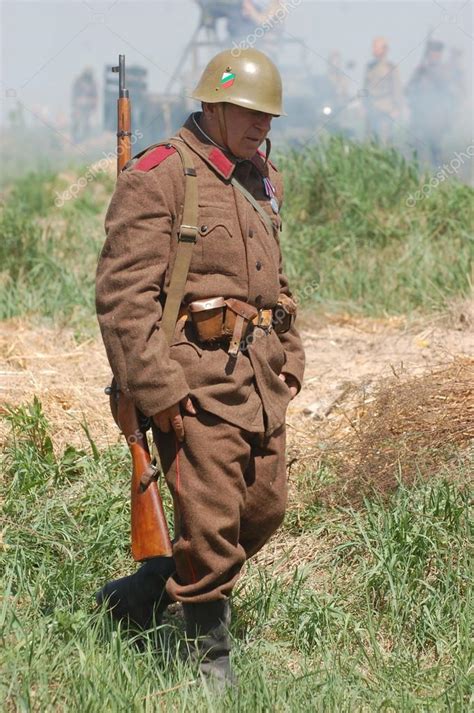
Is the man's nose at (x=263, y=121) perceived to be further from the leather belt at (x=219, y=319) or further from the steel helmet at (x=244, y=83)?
the leather belt at (x=219, y=319)

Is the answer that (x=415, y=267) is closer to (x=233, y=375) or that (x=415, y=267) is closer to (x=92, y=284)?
(x=92, y=284)

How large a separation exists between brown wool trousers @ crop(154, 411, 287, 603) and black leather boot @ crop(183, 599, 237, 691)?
0.09 meters

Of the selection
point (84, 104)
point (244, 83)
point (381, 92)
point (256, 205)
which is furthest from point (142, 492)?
point (84, 104)

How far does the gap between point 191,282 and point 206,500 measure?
71cm

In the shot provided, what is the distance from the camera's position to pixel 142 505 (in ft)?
12.3

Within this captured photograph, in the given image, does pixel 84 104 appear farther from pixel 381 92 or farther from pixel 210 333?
pixel 210 333

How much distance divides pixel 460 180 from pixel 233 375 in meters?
6.78

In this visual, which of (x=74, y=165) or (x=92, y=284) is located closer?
(x=92, y=284)

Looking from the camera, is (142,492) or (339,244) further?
(339,244)

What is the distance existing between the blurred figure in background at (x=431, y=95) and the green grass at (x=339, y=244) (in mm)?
6505

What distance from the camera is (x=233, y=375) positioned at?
3738 mm

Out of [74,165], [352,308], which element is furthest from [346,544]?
[74,165]

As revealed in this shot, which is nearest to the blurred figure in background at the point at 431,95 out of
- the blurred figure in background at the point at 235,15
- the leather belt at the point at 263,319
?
the blurred figure in background at the point at 235,15
